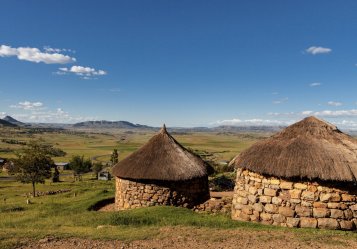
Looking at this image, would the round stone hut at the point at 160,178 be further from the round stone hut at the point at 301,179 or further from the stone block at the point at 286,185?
the stone block at the point at 286,185

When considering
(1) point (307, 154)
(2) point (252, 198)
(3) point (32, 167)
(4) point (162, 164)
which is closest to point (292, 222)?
(2) point (252, 198)

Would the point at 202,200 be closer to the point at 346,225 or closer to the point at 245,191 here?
the point at 245,191

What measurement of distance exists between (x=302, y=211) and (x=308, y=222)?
1.40 feet

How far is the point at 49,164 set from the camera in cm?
4375

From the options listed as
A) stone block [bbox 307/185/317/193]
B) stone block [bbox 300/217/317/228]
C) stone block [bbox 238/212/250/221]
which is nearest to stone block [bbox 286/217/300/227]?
stone block [bbox 300/217/317/228]

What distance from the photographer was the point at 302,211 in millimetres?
12516

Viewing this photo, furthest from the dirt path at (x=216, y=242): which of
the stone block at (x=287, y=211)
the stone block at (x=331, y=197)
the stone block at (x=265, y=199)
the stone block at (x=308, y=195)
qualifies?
the stone block at (x=265, y=199)

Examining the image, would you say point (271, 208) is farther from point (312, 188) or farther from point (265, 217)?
point (312, 188)

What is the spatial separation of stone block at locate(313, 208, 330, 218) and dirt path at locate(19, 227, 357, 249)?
1.27 m

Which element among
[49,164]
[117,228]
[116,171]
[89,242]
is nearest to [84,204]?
[116,171]

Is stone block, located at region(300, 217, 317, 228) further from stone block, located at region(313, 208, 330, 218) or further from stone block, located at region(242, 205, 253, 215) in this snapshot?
stone block, located at region(242, 205, 253, 215)

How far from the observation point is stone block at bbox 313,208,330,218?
40.2 ft

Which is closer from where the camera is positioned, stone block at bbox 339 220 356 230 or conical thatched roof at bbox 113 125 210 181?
stone block at bbox 339 220 356 230

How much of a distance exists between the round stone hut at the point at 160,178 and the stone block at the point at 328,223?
7733mm
